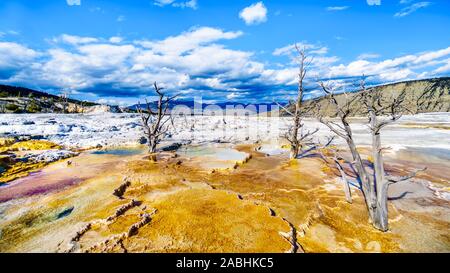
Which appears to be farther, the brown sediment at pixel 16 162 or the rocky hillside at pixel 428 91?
the rocky hillside at pixel 428 91

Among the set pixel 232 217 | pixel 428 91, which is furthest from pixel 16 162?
pixel 428 91

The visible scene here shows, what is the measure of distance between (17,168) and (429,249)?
17907 mm

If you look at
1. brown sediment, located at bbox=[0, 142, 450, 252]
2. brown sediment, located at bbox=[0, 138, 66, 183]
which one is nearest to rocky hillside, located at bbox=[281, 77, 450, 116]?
brown sediment, located at bbox=[0, 138, 66, 183]

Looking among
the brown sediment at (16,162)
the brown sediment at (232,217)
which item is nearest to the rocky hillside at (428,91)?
the brown sediment at (16,162)

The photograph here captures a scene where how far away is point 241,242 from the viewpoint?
6.35 metres

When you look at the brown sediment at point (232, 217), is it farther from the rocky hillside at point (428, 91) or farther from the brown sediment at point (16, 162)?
the rocky hillside at point (428, 91)

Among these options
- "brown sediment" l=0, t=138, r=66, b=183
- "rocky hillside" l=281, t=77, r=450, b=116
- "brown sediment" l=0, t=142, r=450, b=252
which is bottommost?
"brown sediment" l=0, t=142, r=450, b=252

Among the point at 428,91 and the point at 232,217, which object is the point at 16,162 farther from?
the point at 428,91

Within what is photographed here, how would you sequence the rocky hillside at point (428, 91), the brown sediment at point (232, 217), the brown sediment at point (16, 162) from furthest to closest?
the rocky hillside at point (428, 91) → the brown sediment at point (16, 162) → the brown sediment at point (232, 217)

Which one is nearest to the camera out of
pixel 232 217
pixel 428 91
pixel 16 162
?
pixel 232 217

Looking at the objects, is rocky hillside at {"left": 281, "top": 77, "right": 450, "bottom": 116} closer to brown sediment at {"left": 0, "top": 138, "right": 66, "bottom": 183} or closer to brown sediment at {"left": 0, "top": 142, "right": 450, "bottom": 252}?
brown sediment at {"left": 0, "top": 138, "right": 66, "bottom": 183}

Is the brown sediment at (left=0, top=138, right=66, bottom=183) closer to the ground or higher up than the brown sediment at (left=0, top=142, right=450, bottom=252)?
higher up
